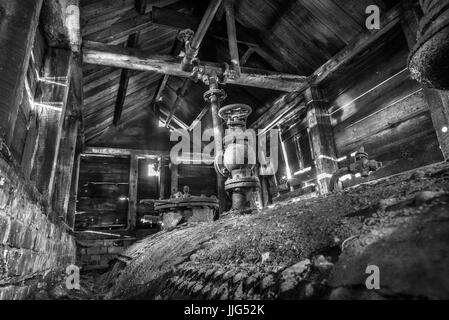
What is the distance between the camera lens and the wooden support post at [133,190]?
31.0 feet

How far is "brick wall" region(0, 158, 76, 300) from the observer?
5.45 feet

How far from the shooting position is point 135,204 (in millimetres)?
9727

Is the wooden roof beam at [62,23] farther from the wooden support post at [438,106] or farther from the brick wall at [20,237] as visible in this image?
the wooden support post at [438,106]

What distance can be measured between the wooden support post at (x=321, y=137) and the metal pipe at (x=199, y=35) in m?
2.72

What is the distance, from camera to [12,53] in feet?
6.37

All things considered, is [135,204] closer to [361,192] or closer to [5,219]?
[5,219]

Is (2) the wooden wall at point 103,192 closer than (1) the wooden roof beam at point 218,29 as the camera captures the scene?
No

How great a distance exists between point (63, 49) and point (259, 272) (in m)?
4.63

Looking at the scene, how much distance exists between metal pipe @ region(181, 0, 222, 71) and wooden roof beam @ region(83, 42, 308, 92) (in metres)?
0.19

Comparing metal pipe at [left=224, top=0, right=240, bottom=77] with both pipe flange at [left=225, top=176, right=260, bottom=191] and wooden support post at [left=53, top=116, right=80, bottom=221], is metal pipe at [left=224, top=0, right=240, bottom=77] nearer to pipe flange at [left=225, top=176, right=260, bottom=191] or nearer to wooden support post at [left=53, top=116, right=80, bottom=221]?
pipe flange at [left=225, top=176, right=260, bottom=191]

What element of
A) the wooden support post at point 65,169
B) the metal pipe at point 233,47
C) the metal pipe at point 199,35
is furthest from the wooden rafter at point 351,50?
the wooden support post at point 65,169

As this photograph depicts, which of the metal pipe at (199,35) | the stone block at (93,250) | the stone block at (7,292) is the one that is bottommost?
the stone block at (7,292)
